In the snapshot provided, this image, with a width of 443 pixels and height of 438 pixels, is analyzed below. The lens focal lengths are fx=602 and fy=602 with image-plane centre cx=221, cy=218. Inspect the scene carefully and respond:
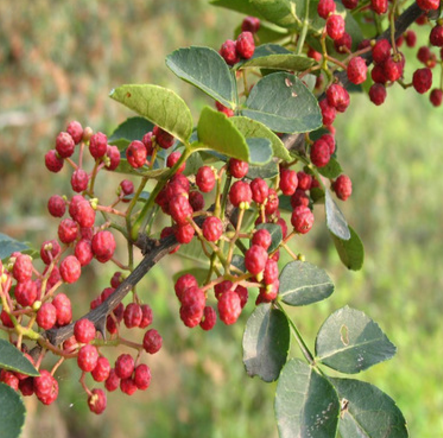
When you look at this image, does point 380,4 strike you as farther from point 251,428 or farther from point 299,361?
point 251,428

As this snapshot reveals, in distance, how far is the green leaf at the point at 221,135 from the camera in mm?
483

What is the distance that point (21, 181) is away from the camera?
3.89 m

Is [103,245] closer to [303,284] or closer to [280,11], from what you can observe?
[303,284]

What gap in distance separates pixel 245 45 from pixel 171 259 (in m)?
3.82

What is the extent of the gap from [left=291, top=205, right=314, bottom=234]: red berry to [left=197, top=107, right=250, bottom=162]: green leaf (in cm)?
17

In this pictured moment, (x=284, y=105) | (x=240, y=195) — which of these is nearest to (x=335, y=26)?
(x=284, y=105)

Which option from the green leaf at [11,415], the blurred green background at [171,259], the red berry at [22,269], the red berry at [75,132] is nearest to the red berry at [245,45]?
the red berry at [75,132]

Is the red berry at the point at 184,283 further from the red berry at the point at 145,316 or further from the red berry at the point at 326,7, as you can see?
the red berry at the point at 326,7

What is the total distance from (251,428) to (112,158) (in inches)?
114

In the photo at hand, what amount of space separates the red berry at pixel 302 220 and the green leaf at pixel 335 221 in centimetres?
2

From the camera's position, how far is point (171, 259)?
175 inches

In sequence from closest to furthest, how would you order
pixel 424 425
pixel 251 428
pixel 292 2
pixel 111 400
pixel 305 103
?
1. pixel 305 103
2. pixel 292 2
3. pixel 424 425
4. pixel 251 428
5. pixel 111 400

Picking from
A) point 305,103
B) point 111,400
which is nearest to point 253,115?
point 305,103

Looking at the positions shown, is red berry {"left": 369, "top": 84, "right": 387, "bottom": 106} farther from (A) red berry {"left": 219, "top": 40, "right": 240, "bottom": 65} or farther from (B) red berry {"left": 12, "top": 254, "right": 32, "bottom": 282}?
(B) red berry {"left": 12, "top": 254, "right": 32, "bottom": 282}
